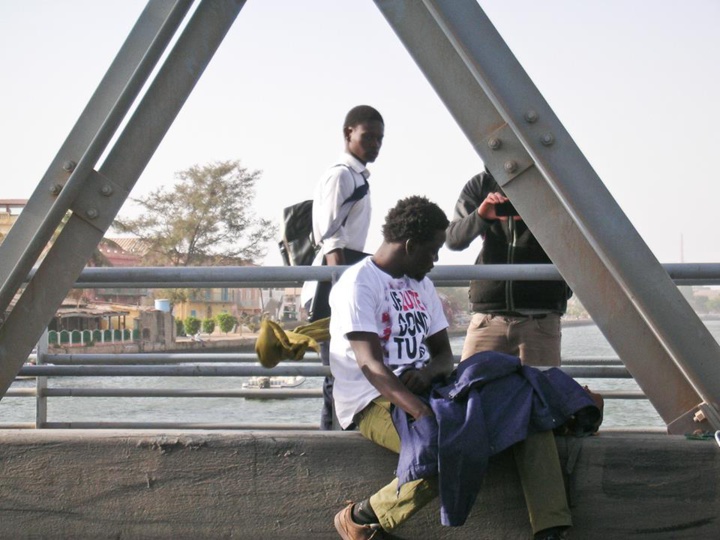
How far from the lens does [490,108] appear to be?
3.96 metres

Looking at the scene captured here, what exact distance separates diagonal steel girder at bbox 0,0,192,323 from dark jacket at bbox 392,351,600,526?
57.2 inches

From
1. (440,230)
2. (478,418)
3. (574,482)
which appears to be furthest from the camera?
(440,230)

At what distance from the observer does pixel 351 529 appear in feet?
12.2

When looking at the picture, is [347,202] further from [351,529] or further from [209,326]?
[209,326]


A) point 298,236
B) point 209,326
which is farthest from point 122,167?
point 209,326

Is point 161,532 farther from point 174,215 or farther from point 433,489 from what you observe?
point 174,215

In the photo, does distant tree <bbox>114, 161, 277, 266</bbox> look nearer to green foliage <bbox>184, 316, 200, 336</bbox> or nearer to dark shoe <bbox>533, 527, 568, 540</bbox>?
green foliage <bbox>184, 316, 200, 336</bbox>

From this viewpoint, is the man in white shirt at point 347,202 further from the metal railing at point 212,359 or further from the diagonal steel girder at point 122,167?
the diagonal steel girder at point 122,167

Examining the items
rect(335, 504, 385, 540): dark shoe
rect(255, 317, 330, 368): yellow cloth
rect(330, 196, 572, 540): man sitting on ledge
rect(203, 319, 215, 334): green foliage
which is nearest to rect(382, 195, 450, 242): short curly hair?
rect(330, 196, 572, 540): man sitting on ledge

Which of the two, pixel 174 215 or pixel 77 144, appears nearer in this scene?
pixel 77 144

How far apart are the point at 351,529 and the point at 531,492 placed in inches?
25.9

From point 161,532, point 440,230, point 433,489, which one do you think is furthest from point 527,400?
point 161,532

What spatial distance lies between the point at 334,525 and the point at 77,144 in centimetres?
172

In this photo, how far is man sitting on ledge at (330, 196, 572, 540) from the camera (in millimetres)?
3652
